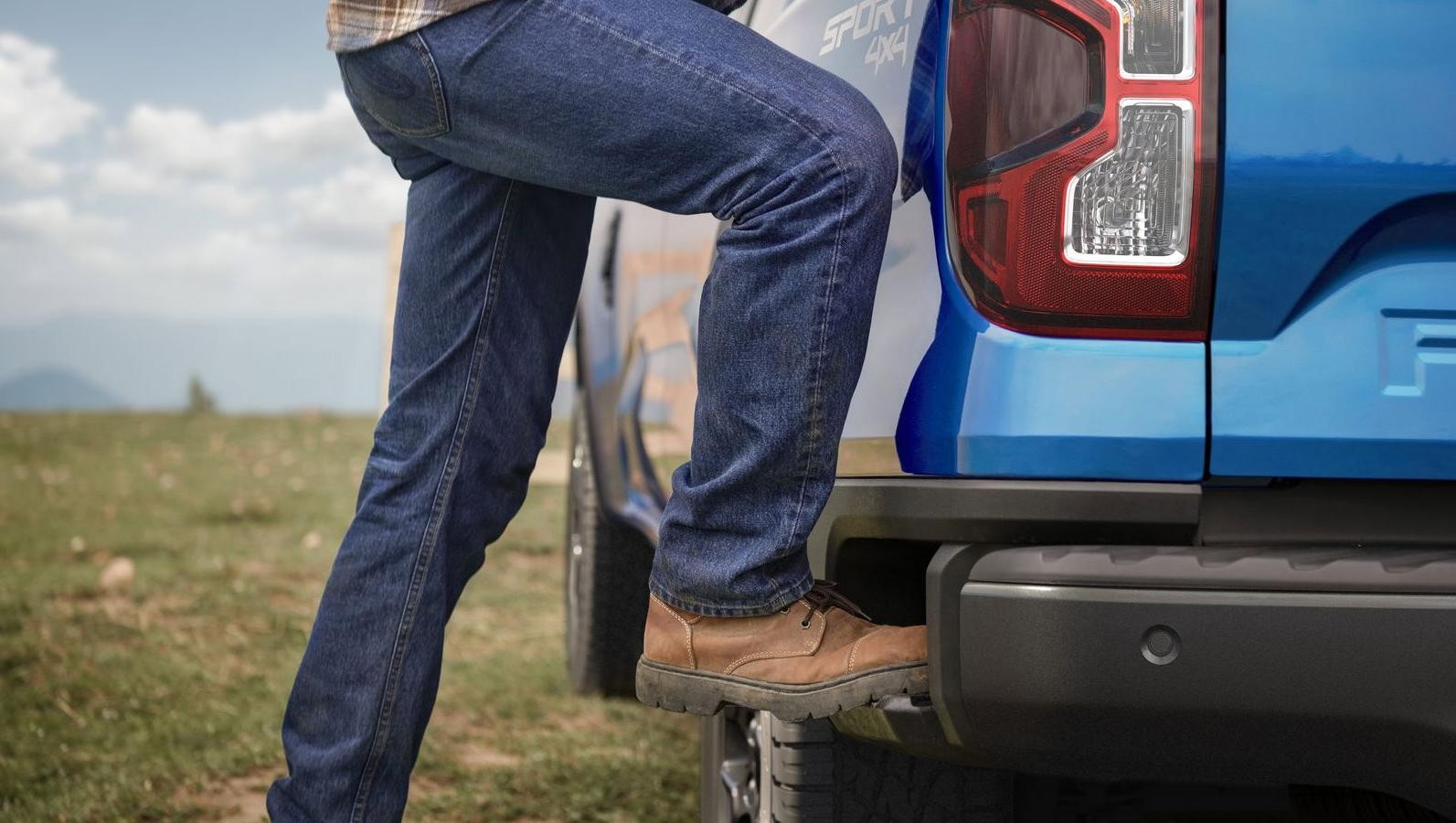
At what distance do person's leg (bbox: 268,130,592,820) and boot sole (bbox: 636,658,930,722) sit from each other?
0.37 m

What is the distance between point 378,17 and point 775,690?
875 mm

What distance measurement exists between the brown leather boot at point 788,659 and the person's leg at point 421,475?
39cm

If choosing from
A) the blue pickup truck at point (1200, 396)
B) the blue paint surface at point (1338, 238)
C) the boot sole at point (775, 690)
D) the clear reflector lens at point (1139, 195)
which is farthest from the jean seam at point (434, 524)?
the blue paint surface at point (1338, 238)

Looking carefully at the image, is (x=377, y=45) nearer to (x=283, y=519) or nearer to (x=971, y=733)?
(x=971, y=733)

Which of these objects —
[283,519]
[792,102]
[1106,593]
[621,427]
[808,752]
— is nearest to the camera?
[1106,593]

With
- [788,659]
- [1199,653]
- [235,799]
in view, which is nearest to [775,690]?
[788,659]

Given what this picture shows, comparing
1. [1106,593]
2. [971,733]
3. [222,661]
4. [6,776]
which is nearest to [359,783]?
[971,733]

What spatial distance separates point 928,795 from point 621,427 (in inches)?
60.1

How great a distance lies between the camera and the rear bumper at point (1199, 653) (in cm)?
128

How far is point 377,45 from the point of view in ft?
5.14

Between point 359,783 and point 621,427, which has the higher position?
point 621,427

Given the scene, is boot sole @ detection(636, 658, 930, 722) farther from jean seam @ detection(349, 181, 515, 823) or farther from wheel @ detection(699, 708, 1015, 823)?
jean seam @ detection(349, 181, 515, 823)

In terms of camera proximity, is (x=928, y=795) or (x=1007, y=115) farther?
(x=928, y=795)

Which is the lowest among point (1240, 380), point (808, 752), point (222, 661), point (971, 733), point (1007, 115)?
point (222, 661)
